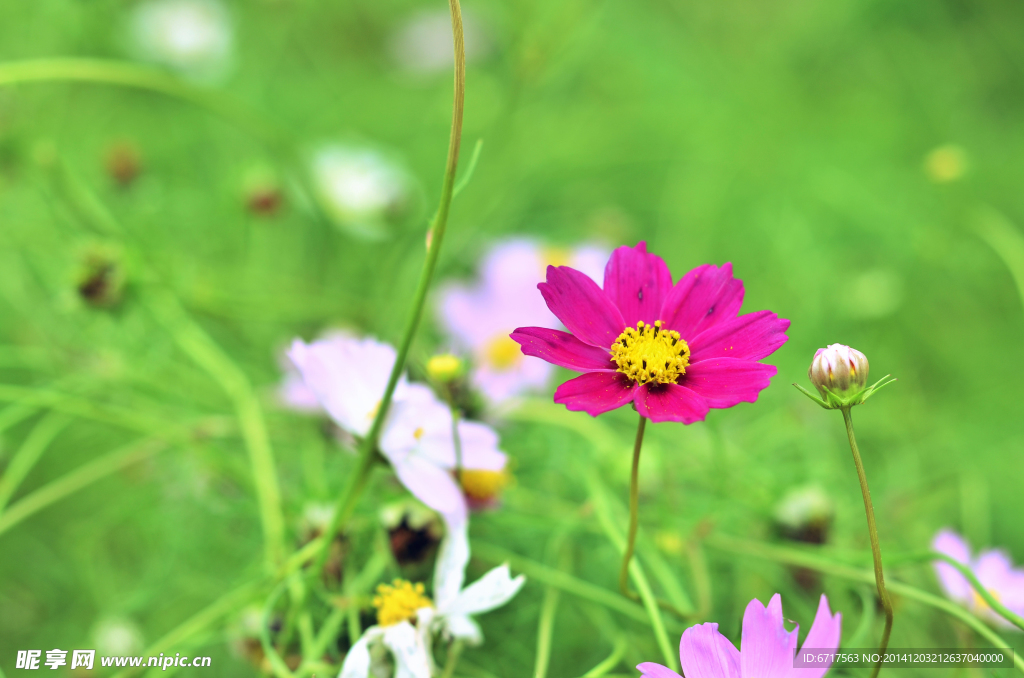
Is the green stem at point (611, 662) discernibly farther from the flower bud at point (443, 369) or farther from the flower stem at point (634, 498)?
the flower bud at point (443, 369)

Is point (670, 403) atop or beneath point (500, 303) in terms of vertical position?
beneath

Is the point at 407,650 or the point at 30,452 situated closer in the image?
the point at 407,650

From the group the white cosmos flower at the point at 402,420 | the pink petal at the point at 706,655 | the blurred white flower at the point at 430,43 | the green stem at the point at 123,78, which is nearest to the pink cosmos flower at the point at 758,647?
the pink petal at the point at 706,655

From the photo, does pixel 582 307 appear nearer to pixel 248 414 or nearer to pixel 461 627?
pixel 461 627

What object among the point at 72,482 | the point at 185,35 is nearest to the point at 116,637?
the point at 72,482

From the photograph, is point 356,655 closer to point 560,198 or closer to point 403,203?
point 403,203

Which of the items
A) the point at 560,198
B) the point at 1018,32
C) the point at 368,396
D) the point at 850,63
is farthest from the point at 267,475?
the point at 1018,32

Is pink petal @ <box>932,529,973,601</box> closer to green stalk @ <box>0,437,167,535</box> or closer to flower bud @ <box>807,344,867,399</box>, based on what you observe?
flower bud @ <box>807,344,867,399</box>

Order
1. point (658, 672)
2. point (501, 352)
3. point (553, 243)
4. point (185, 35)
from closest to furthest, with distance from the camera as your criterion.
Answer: point (658, 672)
point (501, 352)
point (553, 243)
point (185, 35)
